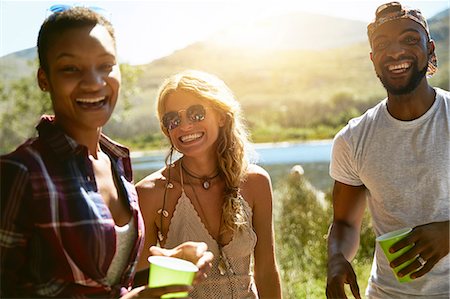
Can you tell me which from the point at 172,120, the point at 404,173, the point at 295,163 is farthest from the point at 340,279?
the point at 295,163

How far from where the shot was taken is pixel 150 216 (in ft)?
8.50

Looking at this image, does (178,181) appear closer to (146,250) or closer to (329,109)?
(146,250)

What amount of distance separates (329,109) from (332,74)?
18.1m

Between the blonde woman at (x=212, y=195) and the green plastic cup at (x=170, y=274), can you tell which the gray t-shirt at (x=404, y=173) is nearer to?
the blonde woman at (x=212, y=195)

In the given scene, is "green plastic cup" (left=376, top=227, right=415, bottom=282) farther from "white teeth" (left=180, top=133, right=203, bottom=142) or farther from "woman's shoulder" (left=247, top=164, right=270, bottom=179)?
"white teeth" (left=180, top=133, right=203, bottom=142)

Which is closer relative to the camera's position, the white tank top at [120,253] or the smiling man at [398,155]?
the white tank top at [120,253]

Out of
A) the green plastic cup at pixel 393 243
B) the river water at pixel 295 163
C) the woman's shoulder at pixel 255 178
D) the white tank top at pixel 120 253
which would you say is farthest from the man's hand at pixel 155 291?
the river water at pixel 295 163

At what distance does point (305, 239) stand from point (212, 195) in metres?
4.54

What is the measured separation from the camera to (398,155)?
2.57 meters

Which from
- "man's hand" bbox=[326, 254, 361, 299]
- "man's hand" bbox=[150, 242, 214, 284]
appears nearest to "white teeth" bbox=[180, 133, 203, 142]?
"man's hand" bbox=[326, 254, 361, 299]

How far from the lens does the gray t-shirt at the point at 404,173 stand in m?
2.50

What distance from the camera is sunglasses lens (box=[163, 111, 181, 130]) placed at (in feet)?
8.55

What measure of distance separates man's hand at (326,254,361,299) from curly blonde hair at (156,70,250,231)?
17.1 inches

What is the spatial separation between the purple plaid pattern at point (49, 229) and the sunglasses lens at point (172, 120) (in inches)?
40.2
